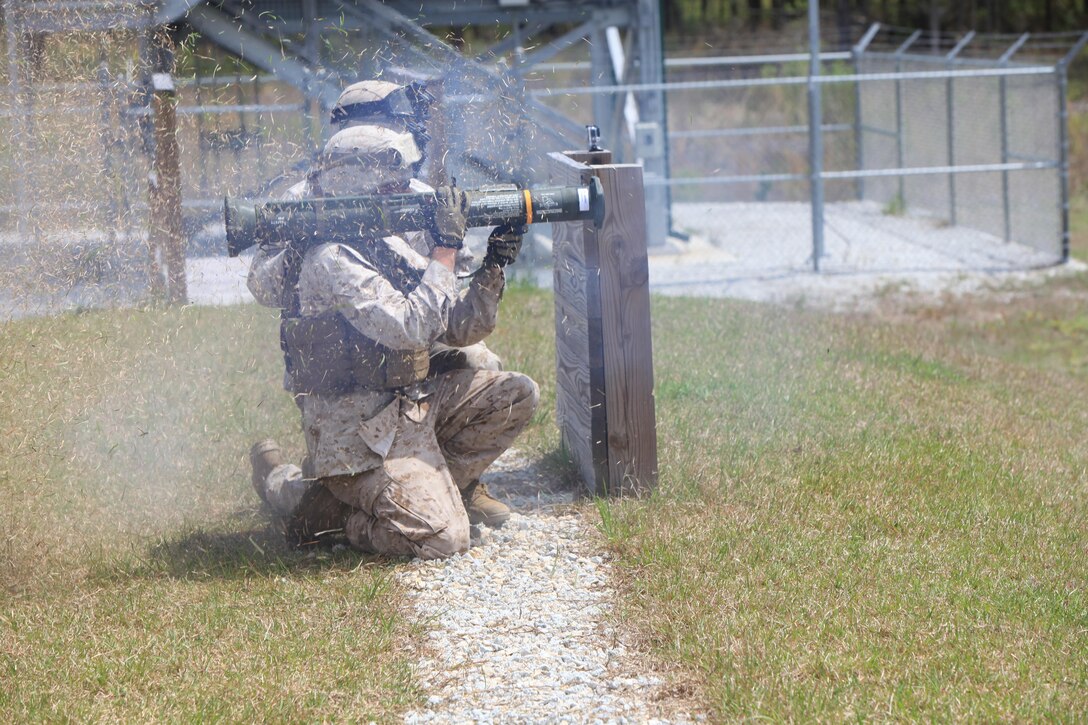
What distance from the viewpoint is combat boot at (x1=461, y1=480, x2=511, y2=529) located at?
5.08 m

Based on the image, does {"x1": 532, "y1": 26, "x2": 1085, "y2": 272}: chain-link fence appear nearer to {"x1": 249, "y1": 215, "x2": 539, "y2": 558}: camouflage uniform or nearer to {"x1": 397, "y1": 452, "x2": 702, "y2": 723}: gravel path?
{"x1": 249, "y1": 215, "x2": 539, "y2": 558}: camouflage uniform

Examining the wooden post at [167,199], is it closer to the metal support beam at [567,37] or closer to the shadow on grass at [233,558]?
the shadow on grass at [233,558]

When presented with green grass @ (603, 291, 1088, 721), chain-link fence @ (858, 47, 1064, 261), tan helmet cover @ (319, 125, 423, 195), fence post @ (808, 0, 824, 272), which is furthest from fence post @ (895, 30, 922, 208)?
tan helmet cover @ (319, 125, 423, 195)

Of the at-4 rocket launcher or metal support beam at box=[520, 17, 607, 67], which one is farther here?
metal support beam at box=[520, 17, 607, 67]

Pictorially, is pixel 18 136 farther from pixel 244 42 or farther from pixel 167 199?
pixel 244 42

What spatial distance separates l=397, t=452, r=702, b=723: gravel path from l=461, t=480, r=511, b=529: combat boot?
53mm

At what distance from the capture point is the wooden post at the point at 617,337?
498cm

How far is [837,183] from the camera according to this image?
17.0 metres

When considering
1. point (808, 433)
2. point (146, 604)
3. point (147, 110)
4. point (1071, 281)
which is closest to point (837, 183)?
point (1071, 281)

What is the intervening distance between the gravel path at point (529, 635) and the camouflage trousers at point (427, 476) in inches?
5.4


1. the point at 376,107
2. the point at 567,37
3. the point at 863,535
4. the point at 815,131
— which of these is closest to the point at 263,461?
the point at 376,107

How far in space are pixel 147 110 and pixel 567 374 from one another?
Answer: 7.19 feet

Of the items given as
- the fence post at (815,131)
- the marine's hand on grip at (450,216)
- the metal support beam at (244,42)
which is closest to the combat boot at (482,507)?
the marine's hand on grip at (450,216)

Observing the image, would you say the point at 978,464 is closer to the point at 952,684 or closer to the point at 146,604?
the point at 952,684
